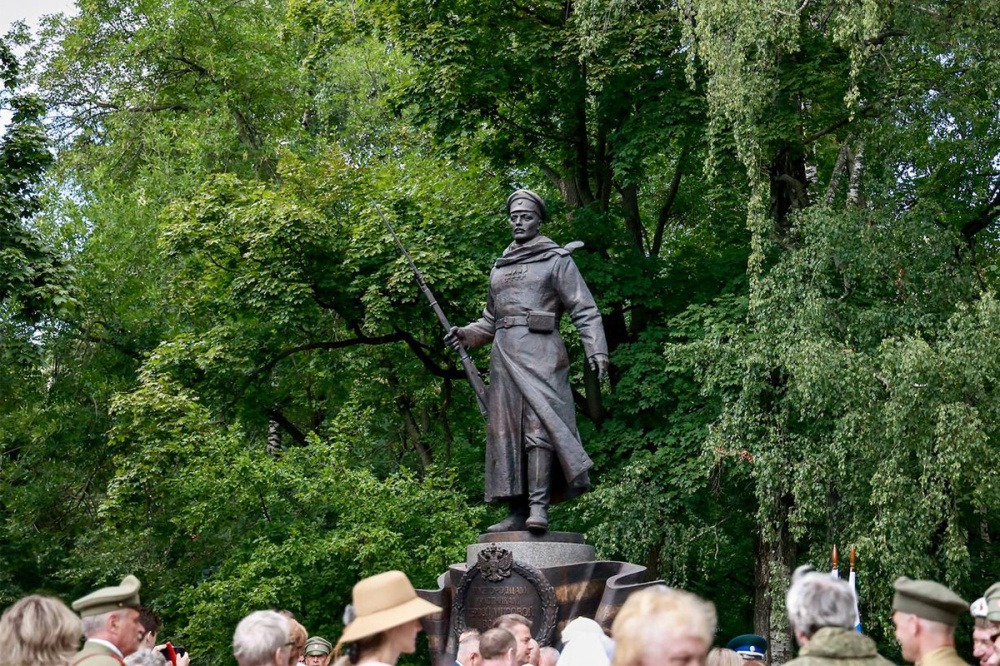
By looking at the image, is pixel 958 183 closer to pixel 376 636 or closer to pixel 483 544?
pixel 483 544

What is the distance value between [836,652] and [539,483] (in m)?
6.39

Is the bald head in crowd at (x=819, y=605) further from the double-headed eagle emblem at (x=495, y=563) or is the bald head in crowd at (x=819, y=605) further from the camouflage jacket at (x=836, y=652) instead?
the double-headed eagle emblem at (x=495, y=563)

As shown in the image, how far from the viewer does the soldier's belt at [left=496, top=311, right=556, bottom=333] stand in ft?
34.9

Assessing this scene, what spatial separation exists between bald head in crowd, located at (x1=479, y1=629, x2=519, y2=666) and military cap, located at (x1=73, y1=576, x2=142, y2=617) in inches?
55.7

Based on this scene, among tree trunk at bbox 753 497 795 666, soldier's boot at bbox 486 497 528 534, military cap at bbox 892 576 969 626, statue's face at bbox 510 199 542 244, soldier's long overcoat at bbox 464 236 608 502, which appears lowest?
tree trunk at bbox 753 497 795 666

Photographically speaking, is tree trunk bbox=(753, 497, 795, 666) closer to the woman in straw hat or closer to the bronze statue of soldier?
the bronze statue of soldier

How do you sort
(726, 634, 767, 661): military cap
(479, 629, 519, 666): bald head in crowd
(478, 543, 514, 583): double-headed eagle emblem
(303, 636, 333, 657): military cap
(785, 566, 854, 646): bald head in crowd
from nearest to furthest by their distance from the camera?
(785, 566, 854, 646): bald head in crowd → (479, 629, 519, 666): bald head in crowd → (726, 634, 767, 661): military cap → (303, 636, 333, 657): military cap → (478, 543, 514, 583): double-headed eagle emblem

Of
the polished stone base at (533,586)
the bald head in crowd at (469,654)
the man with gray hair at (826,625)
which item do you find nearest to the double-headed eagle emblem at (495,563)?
the polished stone base at (533,586)

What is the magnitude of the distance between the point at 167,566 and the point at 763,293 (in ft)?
32.7

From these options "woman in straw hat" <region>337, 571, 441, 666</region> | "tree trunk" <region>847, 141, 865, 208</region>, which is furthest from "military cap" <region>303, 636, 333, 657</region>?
"tree trunk" <region>847, 141, 865, 208</region>

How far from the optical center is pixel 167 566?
67.0 feet

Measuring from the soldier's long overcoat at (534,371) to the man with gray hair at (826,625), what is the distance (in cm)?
612

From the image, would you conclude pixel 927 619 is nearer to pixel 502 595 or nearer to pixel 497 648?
pixel 497 648

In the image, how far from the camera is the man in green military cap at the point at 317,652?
8.60 metres
